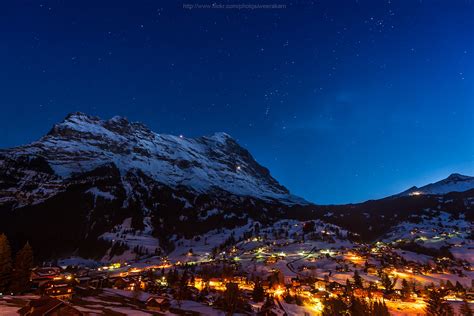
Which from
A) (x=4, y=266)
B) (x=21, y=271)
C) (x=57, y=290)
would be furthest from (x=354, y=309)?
(x=4, y=266)

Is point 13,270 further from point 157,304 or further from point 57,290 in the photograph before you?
point 157,304

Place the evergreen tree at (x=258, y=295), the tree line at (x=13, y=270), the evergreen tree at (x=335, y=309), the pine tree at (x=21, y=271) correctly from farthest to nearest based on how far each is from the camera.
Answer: the evergreen tree at (x=258, y=295), the evergreen tree at (x=335, y=309), the pine tree at (x=21, y=271), the tree line at (x=13, y=270)

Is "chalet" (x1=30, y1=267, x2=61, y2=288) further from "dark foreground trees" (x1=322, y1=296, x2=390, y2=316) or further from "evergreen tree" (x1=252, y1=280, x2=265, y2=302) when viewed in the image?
"dark foreground trees" (x1=322, y1=296, x2=390, y2=316)

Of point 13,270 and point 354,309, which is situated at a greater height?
point 13,270

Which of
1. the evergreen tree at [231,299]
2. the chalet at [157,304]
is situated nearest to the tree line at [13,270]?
the chalet at [157,304]

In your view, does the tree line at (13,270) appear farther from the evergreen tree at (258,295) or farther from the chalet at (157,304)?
the evergreen tree at (258,295)

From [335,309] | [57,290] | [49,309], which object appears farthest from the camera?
[335,309]

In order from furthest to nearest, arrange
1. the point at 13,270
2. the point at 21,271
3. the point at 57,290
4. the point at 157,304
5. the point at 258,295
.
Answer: the point at 258,295 < the point at 157,304 < the point at 57,290 < the point at 21,271 < the point at 13,270
